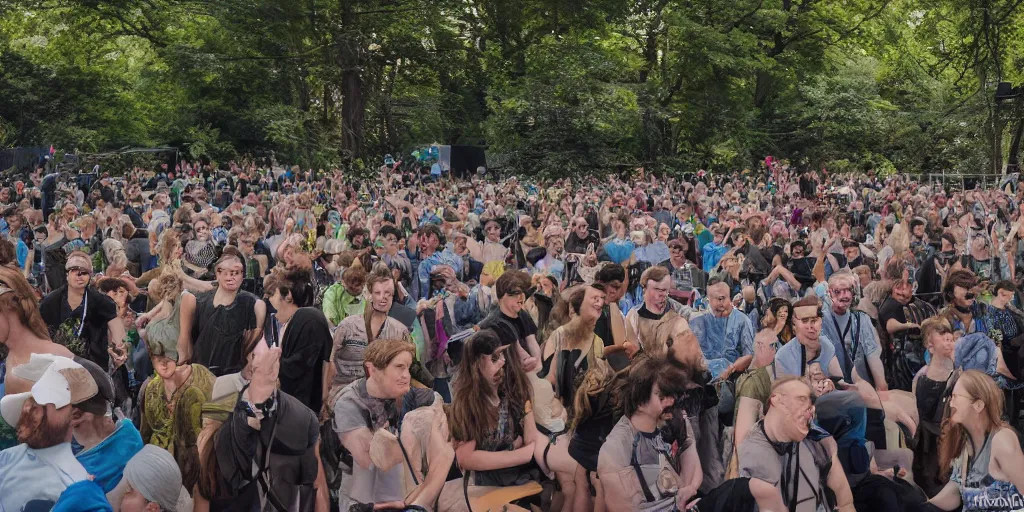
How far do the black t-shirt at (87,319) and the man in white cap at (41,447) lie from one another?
312cm

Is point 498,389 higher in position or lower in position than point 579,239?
higher

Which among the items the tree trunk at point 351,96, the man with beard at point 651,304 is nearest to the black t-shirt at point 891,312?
the man with beard at point 651,304

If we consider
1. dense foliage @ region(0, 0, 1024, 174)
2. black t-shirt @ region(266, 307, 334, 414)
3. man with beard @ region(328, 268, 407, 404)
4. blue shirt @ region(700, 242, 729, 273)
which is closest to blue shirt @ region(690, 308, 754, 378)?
man with beard @ region(328, 268, 407, 404)

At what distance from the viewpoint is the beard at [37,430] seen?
4.14m

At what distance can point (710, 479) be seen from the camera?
6332mm

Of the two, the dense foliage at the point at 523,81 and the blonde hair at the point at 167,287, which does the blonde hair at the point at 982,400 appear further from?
the dense foliage at the point at 523,81

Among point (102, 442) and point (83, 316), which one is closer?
point (102, 442)

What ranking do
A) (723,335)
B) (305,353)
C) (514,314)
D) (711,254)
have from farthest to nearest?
(711,254)
(723,335)
(514,314)
(305,353)

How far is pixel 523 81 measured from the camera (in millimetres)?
38969

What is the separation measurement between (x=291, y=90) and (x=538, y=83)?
1064cm

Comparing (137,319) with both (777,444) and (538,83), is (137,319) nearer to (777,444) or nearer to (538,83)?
(777,444)

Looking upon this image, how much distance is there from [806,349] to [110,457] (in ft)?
12.7

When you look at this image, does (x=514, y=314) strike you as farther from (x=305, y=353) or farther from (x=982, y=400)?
(x=982, y=400)

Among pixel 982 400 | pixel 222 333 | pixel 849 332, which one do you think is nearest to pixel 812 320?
pixel 849 332
